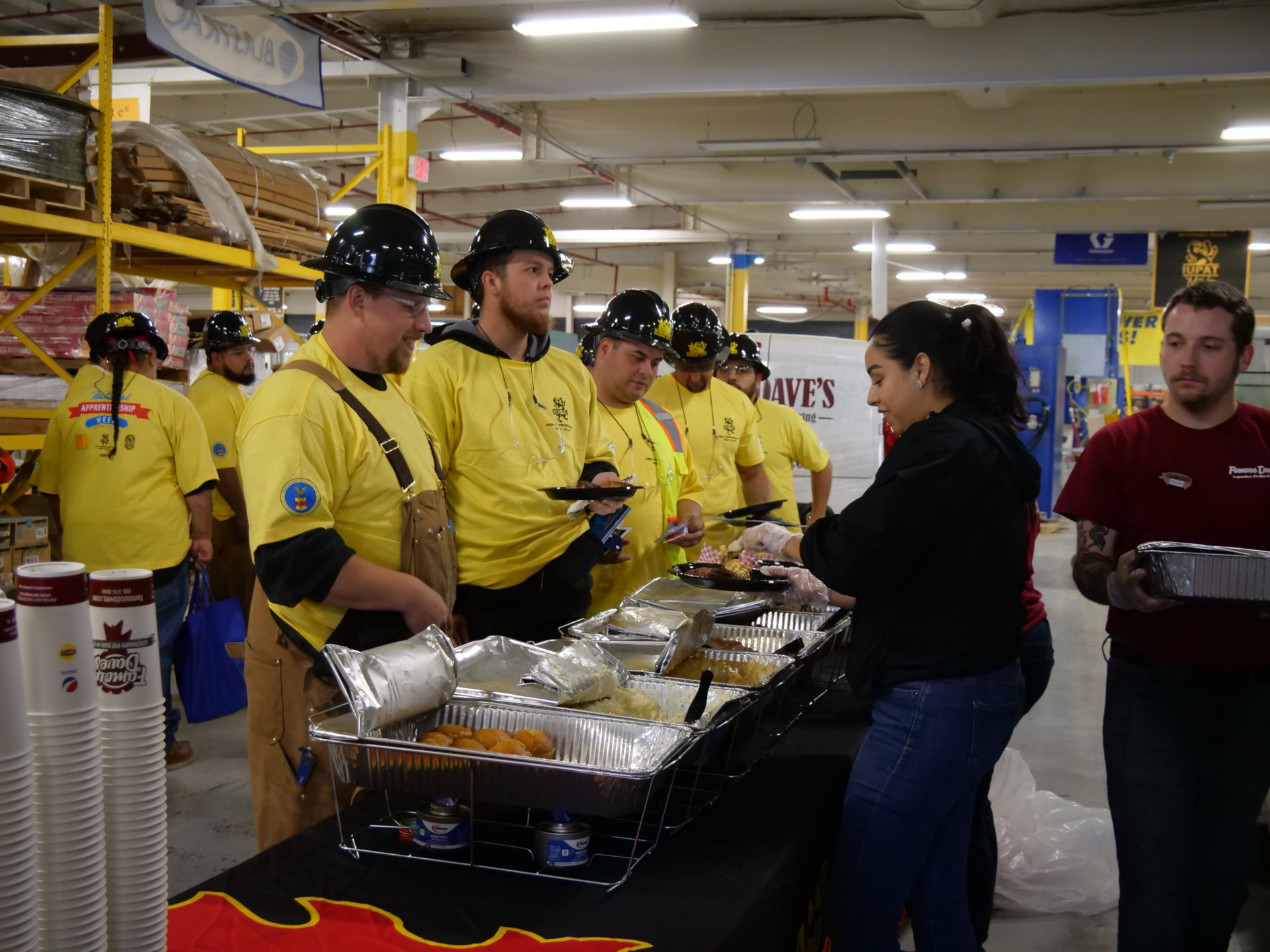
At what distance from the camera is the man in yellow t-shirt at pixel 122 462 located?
426cm

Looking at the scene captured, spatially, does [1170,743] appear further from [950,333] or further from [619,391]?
[619,391]

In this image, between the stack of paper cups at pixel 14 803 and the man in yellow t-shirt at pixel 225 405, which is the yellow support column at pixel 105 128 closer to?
the man in yellow t-shirt at pixel 225 405

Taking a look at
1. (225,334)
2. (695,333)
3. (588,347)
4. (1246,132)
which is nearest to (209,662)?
(225,334)

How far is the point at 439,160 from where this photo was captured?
14.0 m

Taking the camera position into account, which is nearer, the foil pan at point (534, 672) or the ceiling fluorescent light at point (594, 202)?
the foil pan at point (534, 672)

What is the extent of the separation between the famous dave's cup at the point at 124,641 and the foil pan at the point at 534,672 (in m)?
0.87

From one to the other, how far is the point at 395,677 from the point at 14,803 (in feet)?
2.65

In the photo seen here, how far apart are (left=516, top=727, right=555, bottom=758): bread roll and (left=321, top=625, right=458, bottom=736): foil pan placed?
171 mm

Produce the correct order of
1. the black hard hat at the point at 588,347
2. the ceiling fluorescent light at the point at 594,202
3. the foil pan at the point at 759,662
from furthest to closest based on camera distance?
the ceiling fluorescent light at the point at 594,202 → the black hard hat at the point at 588,347 → the foil pan at the point at 759,662

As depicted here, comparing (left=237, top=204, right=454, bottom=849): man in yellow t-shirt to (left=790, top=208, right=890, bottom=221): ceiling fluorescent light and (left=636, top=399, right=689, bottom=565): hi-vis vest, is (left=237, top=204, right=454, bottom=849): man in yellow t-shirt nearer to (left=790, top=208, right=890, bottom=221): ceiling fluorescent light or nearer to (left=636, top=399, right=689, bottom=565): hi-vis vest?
(left=636, top=399, right=689, bottom=565): hi-vis vest

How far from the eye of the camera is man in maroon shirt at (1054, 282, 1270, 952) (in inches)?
92.0

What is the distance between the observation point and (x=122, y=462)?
428 centimetres

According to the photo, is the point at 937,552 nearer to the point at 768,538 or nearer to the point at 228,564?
the point at 768,538

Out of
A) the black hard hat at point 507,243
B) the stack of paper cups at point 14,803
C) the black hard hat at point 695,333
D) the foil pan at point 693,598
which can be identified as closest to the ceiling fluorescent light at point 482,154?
the black hard hat at point 695,333
